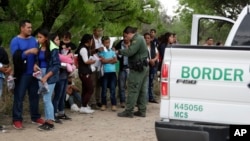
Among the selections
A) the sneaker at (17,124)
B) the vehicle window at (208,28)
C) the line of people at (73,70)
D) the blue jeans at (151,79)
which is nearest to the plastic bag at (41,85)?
the line of people at (73,70)

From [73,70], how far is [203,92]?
4.25 m

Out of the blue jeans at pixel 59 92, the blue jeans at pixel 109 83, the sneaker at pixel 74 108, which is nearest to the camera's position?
the blue jeans at pixel 59 92

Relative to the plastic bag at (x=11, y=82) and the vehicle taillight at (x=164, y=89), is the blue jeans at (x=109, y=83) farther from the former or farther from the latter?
the vehicle taillight at (x=164, y=89)

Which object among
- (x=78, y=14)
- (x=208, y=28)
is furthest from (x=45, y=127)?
(x=208, y=28)

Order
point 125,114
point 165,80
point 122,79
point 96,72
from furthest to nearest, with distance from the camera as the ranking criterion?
point 122,79
point 96,72
point 125,114
point 165,80

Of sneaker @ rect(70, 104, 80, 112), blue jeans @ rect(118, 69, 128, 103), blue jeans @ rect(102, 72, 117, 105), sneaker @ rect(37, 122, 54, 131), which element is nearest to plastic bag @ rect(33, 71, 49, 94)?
sneaker @ rect(37, 122, 54, 131)

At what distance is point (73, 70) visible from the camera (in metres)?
8.50

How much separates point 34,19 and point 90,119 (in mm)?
2580

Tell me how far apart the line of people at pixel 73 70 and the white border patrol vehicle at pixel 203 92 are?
118 inches

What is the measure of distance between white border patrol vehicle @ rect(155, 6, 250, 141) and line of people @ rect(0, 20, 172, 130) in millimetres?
3006

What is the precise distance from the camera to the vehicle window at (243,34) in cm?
563

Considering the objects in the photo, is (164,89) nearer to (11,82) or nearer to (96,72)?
(11,82)

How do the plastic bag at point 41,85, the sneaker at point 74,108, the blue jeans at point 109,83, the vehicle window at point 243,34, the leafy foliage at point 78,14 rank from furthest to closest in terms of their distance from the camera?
the blue jeans at point 109,83 → the sneaker at point 74,108 → the leafy foliage at point 78,14 → the plastic bag at point 41,85 → the vehicle window at point 243,34

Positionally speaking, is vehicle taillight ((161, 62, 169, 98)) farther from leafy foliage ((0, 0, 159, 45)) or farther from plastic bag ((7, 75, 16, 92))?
leafy foliage ((0, 0, 159, 45))
